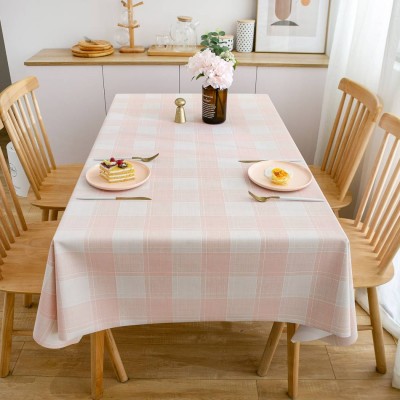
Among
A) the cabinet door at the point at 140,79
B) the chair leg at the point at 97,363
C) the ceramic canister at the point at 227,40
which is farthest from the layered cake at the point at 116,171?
the ceramic canister at the point at 227,40

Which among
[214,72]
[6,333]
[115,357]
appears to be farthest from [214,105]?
[6,333]

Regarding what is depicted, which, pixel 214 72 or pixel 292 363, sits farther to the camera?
pixel 214 72

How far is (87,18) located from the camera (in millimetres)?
3027

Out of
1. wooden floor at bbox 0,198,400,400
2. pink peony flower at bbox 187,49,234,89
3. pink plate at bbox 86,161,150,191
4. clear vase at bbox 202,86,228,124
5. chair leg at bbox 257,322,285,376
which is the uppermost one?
pink peony flower at bbox 187,49,234,89

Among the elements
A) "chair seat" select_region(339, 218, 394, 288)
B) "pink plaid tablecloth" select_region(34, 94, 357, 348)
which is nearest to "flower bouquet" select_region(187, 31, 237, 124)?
"pink plaid tablecloth" select_region(34, 94, 357, 348)

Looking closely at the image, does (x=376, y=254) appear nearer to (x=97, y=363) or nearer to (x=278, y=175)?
(x=278, y=175)

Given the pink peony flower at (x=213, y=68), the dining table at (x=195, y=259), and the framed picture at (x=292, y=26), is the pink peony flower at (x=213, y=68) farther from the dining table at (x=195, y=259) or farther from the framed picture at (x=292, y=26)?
the framed picture at (x=292, y=26)

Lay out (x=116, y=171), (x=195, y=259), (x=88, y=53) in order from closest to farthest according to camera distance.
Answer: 1. (x=195, y=259)
2. (x=116, y=171)
3. (x=88, y=53)

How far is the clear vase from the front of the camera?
6.27 ft

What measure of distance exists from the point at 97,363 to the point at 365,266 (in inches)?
38.4

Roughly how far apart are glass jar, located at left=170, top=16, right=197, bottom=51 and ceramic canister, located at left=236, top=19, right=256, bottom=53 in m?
0.28

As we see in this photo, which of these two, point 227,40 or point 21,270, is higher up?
point 227,40

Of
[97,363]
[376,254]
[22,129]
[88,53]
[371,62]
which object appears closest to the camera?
[97,363]

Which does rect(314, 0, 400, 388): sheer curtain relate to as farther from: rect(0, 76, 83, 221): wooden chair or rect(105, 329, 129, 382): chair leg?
rect(0, 76, 83, 221): wooden chair
